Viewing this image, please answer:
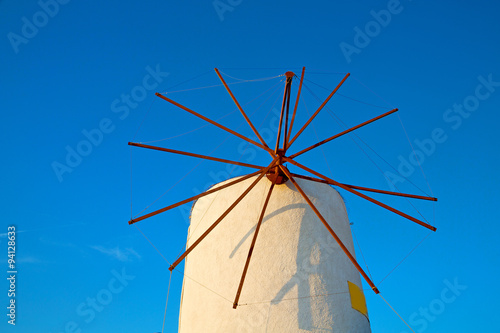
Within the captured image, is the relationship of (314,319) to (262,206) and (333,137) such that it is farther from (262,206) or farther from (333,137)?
(333,137)

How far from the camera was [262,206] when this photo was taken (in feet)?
36.8

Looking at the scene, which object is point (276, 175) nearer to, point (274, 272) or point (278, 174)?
point (278, 174)

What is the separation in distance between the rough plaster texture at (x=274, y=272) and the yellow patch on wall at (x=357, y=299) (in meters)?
0.16

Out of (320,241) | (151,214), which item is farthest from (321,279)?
(151,214)

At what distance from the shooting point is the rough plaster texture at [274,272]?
9938 mm

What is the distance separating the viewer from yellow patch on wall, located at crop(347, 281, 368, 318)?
10694 millimetres

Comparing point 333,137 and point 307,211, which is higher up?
point 333,137

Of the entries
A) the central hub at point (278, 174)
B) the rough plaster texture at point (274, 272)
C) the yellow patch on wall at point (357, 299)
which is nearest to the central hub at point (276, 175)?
the central hub at point (278, 174)

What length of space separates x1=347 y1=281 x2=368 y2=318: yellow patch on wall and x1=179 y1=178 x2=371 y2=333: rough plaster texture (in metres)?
0.16

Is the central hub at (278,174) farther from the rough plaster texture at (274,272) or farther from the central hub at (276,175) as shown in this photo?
the rough plaster texture at (274,272)

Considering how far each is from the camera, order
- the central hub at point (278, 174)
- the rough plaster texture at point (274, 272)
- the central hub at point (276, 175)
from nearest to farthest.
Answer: the rough plaster texture at point (274, 272) < the central hub at point (278, 174) < the central hub at point (276, 175)

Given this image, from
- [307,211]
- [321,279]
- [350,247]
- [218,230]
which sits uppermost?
[218,230]

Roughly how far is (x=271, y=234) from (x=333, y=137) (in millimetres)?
2954

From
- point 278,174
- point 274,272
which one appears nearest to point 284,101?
point 278,174
